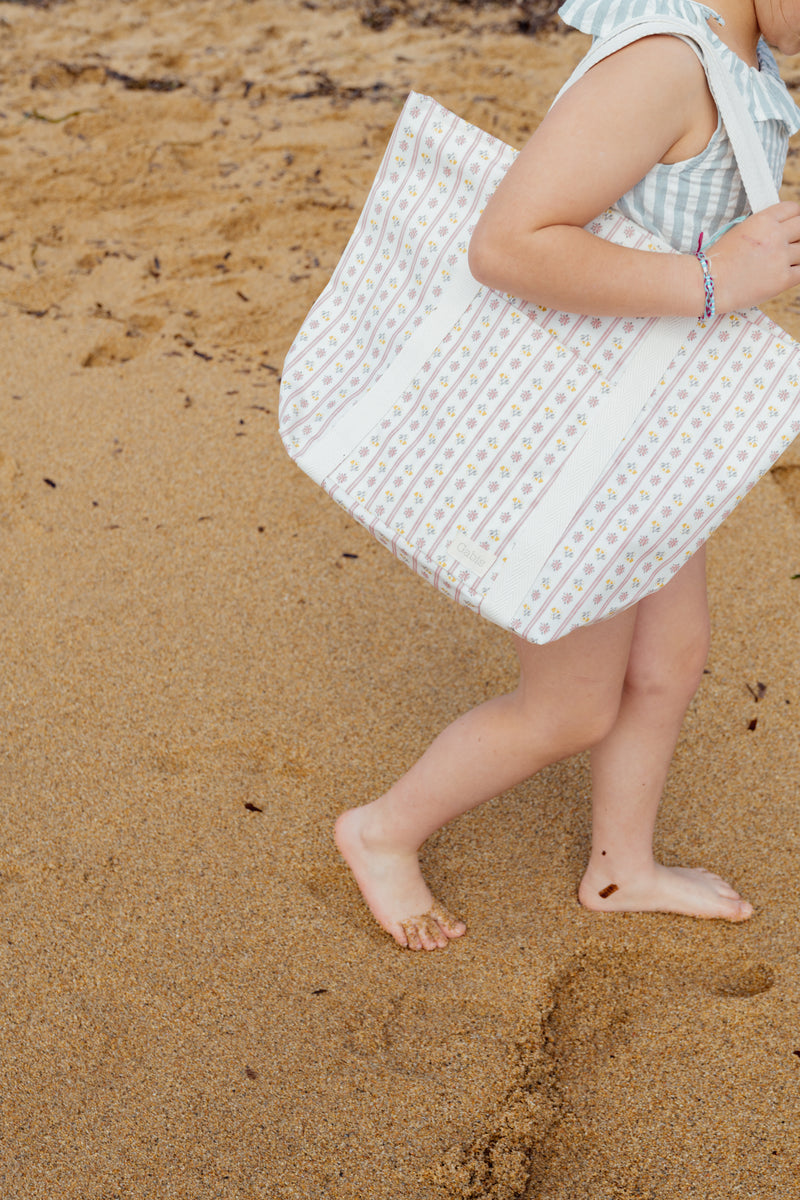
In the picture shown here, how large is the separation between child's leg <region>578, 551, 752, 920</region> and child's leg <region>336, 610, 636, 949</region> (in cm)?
10

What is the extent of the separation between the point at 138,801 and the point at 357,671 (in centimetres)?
51

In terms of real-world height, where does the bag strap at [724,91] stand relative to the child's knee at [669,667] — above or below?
above

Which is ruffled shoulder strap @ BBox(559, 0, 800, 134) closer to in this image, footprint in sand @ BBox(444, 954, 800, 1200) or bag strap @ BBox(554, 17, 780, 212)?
bag strap @ BBox(554, 17, 780, 212)

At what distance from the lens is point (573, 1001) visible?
159 cm

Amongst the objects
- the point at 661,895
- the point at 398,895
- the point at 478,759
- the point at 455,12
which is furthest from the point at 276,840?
the point at 455,12

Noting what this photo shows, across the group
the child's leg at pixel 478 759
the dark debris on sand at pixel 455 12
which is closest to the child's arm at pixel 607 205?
the child's leg at pixel 478 759

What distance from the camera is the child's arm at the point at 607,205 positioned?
111 cm

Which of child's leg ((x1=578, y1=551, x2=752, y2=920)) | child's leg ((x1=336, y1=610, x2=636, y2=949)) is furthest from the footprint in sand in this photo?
child's leg ((x1=336, y1=610, x2=636, y2=949))

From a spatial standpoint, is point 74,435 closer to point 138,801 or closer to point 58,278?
point 58,278

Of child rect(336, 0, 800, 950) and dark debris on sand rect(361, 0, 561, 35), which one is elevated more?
child rect(336, 0, 800, 950)

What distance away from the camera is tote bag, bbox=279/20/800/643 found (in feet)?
4.02

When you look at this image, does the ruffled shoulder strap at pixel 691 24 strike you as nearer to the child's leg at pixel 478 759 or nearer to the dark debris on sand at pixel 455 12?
the child's leg at pixel 478 759

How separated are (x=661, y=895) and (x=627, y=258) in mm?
986

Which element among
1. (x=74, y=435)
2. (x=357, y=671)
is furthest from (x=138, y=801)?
(x=74, y=435)
